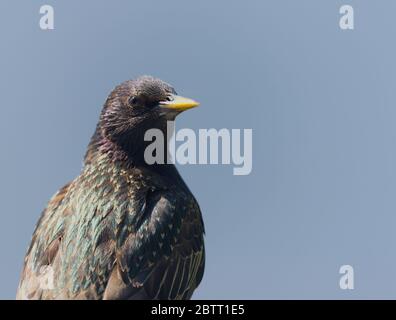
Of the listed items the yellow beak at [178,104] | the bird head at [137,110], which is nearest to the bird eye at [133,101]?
the bird head at [137,110]

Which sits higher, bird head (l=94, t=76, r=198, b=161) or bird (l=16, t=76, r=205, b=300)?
bird head (l=94, t=76, r=198, b=161)

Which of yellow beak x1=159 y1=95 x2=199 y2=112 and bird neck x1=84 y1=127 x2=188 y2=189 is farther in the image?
bird neck x1=84 y1=127 x2=188 y2=189

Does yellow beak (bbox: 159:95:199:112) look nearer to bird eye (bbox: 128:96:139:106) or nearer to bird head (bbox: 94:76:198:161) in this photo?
bird head (bbox: 94:76:198:161)

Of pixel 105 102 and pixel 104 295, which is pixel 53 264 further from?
pixel 105 102

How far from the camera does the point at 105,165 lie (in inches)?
413

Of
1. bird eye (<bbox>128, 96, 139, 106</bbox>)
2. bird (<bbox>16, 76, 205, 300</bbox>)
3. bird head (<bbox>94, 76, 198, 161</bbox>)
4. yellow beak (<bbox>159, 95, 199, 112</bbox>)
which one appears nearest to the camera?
bird (<bbox>16, 76, 205, 300</bbox>)

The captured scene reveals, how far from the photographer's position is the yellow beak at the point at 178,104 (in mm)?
10234

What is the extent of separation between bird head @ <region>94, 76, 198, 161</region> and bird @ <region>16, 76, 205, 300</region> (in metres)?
0.01

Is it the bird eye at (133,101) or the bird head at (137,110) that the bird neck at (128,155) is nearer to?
the bird head at (137,110)

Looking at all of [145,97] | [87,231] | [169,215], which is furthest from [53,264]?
[145,97]

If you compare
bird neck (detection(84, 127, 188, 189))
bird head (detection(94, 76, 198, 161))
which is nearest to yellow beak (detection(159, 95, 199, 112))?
bird head (detection(94, 76, 198, 161))

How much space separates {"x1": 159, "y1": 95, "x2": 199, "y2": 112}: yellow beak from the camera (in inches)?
403

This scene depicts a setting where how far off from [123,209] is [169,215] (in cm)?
52
